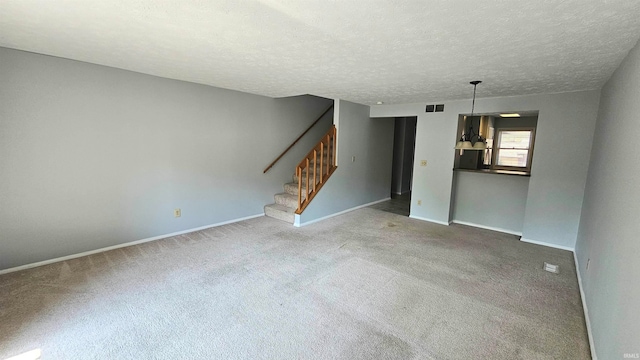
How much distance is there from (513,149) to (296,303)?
654 cm

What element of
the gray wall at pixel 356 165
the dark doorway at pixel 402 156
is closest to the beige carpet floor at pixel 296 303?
the gray wall at pixel 356 165

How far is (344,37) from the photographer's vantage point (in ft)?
6.86

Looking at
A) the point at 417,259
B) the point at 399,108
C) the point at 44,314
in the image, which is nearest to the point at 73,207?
the point at 44,314

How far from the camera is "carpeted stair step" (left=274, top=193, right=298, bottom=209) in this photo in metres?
4.96

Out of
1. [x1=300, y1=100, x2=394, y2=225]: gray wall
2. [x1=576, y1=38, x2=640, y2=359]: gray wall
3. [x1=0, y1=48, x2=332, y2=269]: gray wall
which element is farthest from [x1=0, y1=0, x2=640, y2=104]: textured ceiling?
[x1=300, y1=100, x2=394, y2=225]: gray wall

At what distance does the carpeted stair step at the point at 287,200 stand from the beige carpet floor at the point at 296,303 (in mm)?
1214

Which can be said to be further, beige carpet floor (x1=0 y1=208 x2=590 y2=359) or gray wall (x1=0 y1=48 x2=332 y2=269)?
gray wall (x1=0 y1=48 x2=332 y2=269)

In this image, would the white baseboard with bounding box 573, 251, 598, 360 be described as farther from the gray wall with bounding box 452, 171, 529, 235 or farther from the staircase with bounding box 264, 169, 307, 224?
the staircase with bounding box 264, 169, 307, 224

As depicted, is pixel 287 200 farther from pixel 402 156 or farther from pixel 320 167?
pixel 402 156

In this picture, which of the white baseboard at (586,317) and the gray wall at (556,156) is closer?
the white baseboard at (586,317)

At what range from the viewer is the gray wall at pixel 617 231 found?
1443 millimetres

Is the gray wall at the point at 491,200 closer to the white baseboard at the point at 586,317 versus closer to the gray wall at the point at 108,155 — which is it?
the white baseboard at the point at 586,317

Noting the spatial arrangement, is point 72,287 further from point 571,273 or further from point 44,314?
point 571,273

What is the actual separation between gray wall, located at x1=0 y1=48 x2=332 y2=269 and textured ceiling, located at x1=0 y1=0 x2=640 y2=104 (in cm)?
36
